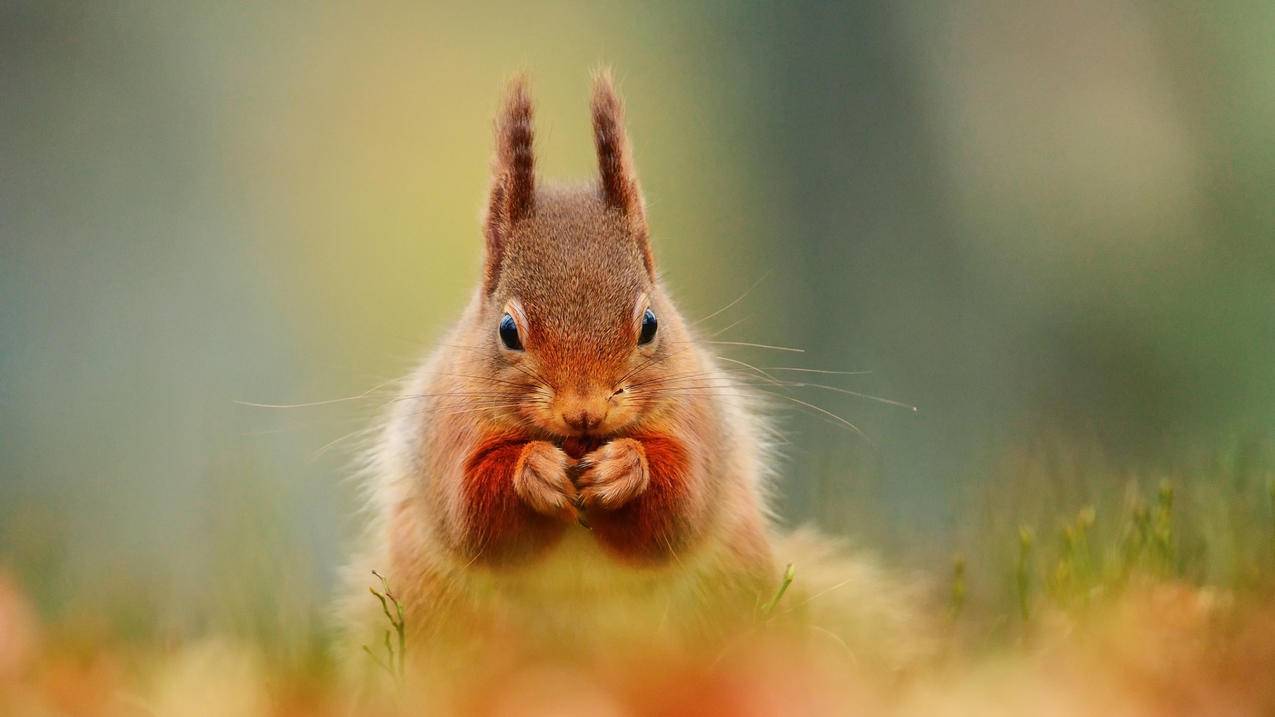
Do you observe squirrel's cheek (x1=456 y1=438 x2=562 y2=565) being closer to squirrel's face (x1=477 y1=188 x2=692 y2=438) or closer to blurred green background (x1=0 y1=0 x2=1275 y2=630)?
squirrel's face (x1=477 y1=188 x2=692 y2=438)

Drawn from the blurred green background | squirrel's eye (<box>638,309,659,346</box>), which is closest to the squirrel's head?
squirrel's eye (<box>638,309,659,346</box>)

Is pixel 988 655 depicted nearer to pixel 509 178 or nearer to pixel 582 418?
pixel 582 418

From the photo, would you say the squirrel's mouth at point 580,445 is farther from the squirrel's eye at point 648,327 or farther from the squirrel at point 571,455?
the squirrel's eye at point 648,327

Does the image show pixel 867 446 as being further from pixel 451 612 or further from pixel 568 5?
pixel 568 5

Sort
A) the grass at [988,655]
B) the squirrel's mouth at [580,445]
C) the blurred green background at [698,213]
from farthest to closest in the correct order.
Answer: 1. the blurred green background at [698,213]
2. the squirrel's mouth at [580,445]
3. the grass at [988,655]

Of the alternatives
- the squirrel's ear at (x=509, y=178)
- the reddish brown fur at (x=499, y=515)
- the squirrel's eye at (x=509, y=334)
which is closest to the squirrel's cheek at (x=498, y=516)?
the reddish brown fur at (x=499, y=515)

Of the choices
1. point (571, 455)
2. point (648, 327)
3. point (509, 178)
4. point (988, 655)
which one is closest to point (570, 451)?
point (571, 455)
